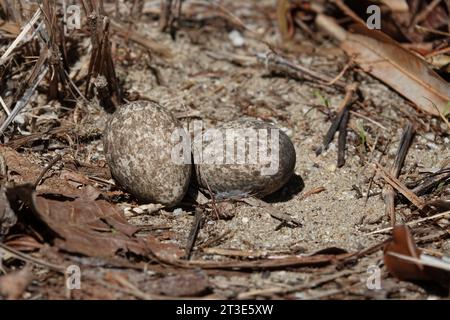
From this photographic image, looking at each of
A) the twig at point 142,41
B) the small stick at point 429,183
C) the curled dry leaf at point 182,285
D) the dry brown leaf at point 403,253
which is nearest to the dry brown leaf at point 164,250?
the curled dry leaf at point 182,285

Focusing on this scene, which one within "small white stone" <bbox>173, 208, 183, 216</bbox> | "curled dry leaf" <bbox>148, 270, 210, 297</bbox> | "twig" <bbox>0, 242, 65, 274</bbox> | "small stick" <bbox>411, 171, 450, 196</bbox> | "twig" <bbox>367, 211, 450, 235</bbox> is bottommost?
"small white stone" <bbox>173, 208, 183, 216</bbox>

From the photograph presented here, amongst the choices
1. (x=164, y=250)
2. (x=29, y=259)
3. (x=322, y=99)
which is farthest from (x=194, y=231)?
(x=322, y=99)

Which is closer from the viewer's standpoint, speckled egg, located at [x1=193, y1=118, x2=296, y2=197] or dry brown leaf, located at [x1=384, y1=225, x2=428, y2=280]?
dry brown leaf, located at [x1=384, y1=225, x2=428, y2=280]

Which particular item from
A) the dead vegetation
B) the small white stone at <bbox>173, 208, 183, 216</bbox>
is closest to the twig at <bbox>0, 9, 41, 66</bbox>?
the dead vegetation

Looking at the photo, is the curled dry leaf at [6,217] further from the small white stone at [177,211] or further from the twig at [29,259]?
the small white stone at [177,211]

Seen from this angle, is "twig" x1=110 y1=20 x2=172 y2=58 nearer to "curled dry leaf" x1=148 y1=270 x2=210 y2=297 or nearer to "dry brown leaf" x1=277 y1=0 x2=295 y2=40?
"dry brown leaf" x1=277 y1=0 x2=295 y2=40

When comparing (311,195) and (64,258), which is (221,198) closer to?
(311,195)
